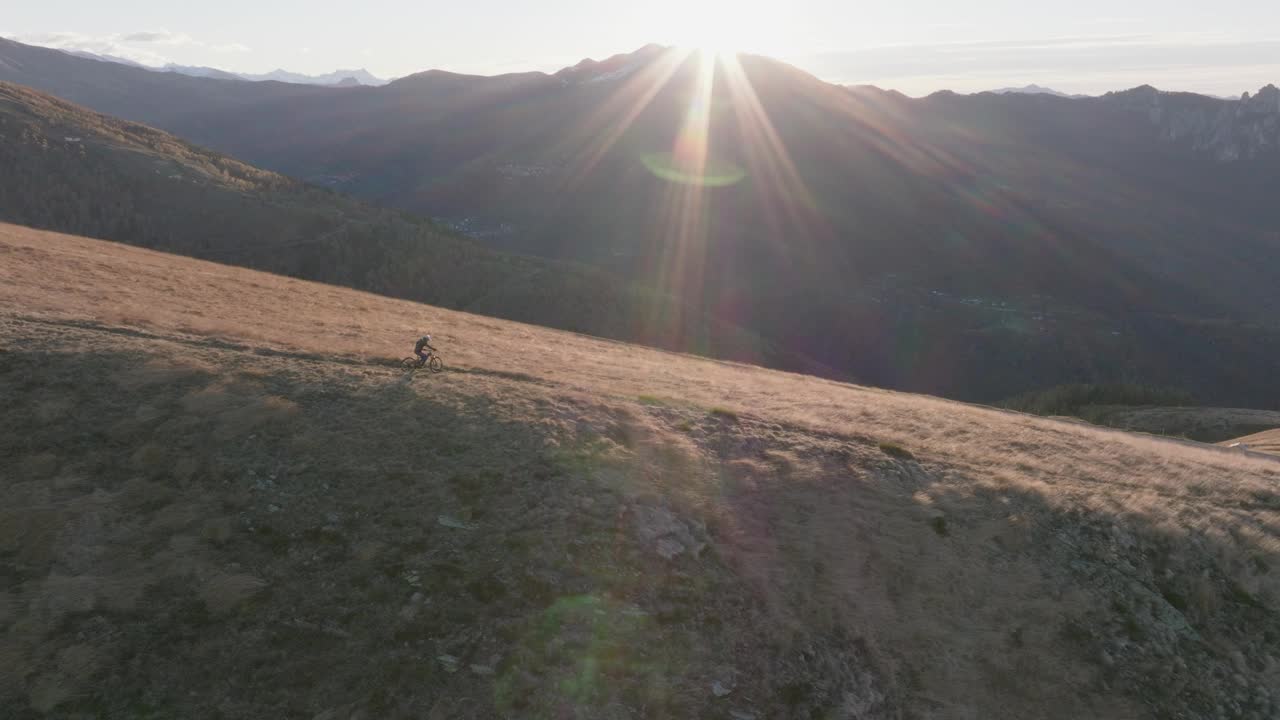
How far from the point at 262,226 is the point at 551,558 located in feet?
429

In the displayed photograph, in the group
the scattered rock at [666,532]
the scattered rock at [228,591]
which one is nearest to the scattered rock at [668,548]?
the scattered rock at [666,532]

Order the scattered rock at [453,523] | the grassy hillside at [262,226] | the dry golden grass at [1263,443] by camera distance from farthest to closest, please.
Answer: the grassy hillside at [262,226]
the dry golden grass at [1263,443]
the scattered rock at [453,523]

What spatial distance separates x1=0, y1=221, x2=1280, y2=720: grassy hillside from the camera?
1022 centimetres

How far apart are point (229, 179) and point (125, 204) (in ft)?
84.0

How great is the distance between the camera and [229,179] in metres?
136

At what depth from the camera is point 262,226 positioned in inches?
4724

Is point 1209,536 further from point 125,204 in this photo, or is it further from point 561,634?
point 125,204

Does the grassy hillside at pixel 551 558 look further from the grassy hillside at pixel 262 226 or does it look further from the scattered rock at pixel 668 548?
the grassy hillside at pixel 262 226

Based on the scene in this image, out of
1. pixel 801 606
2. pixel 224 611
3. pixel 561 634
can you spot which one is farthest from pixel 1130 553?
pixel 224 611

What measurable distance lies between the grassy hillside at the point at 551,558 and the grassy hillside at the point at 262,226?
101512 mm

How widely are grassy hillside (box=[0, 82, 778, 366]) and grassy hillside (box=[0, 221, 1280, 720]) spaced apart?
102m

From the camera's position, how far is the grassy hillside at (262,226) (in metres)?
110

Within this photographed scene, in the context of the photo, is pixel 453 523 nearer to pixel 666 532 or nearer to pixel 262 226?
pixel 666 532

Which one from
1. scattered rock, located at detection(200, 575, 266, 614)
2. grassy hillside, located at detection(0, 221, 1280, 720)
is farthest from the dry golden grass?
scattered rock, located at detection(200, 575, 266, 614)
